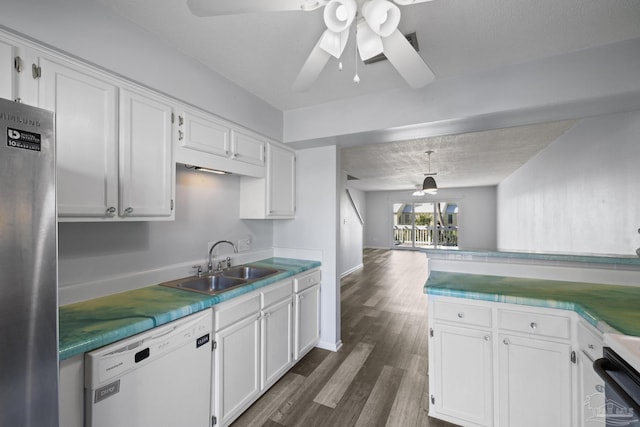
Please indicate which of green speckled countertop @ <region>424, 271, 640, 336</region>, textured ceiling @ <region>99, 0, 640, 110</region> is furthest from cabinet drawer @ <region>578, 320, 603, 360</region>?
textured ceiling @ <region>99, 0, 640, 110</region>

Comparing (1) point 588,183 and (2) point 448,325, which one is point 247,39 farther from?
(1) point 588,183

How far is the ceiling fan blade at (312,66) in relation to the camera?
1.26 meters

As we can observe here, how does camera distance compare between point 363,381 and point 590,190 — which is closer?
point 363,381

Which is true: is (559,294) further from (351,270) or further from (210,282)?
(351,270)

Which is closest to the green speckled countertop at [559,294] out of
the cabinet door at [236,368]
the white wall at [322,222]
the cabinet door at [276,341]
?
the white wall at [322,222]

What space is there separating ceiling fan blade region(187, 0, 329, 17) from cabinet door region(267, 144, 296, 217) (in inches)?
64.8

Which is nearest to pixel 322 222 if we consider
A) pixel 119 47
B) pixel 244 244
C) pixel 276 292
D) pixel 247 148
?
pixel 244 244

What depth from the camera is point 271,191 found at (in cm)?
271

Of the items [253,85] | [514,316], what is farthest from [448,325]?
[253,85]

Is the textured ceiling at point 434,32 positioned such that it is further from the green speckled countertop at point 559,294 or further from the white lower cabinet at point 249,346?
the white lower cabinet at point 249,346

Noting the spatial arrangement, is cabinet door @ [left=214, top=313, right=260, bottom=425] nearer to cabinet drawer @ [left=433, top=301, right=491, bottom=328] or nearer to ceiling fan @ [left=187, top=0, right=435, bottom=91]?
cabinet drawer @ [left=433, top=301, right=491, bottom=328]

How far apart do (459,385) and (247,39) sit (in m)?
2.72

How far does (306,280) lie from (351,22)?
7.14 ft

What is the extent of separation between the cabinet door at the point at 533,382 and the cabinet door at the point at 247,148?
2.35m
